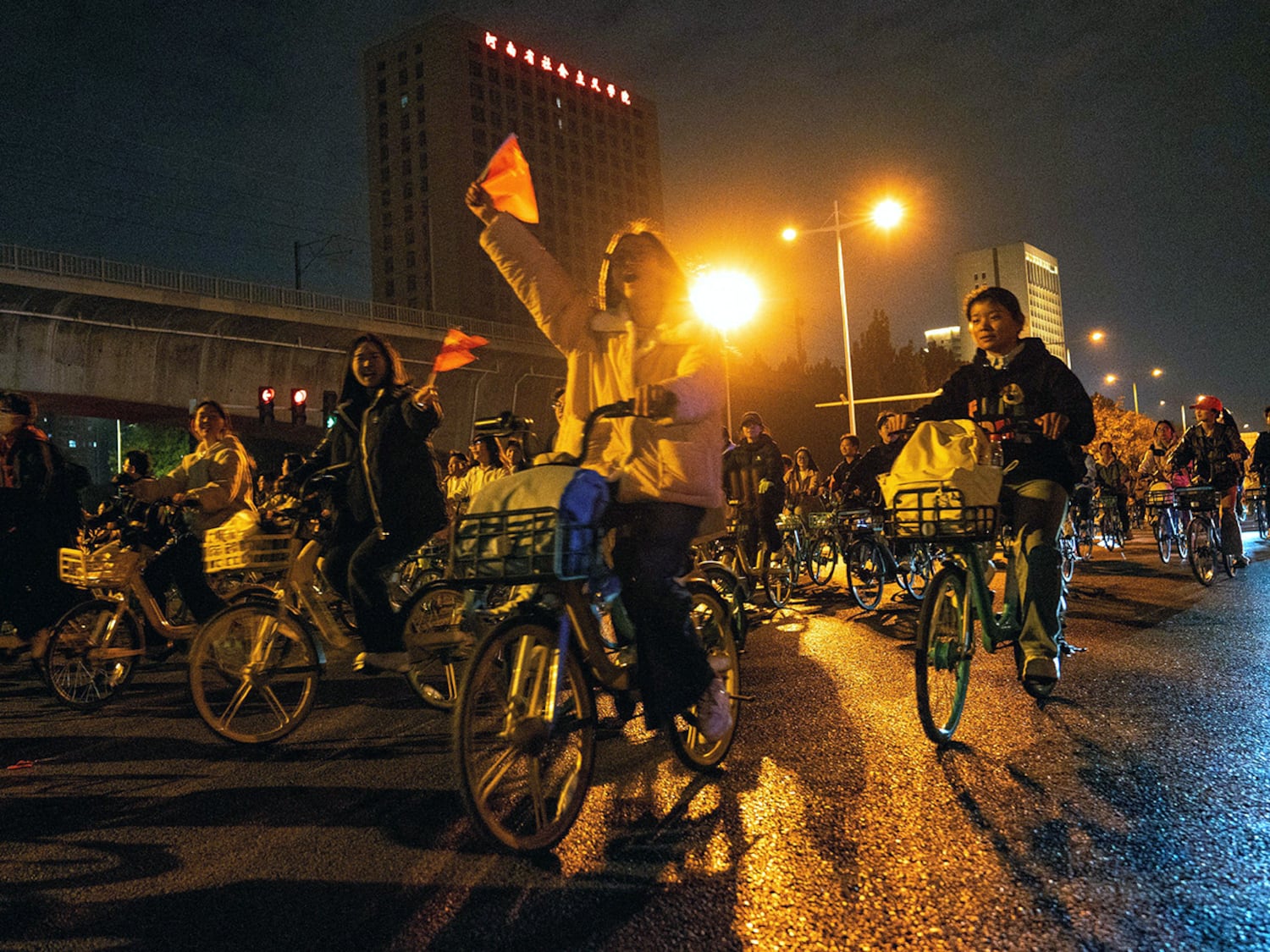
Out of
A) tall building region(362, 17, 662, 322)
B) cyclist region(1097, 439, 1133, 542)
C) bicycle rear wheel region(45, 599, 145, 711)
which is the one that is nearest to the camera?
bicycle rear wheel region(45, 599, 145, 711)

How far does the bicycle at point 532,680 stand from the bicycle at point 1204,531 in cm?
937

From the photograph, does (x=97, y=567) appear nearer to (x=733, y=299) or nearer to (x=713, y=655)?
(x=713, y=655)

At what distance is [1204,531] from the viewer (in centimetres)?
1058

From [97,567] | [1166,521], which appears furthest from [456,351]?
[1166,521]

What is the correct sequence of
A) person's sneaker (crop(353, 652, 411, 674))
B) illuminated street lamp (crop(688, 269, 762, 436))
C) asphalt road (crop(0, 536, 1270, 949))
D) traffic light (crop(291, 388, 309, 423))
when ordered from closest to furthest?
asphalt road (crop(0, 536, 1270, 949))
person's sneaker (crop(353, 652, 411, 674))
traffic light (crop(291, 388, 309, 423))
illuminated street lamp (crop(688, 269, 762, 436))

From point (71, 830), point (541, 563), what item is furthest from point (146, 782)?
point (541, 563)

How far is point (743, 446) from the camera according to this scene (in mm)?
10961

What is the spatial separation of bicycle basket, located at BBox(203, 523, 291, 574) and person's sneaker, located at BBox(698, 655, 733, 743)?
8.14ft

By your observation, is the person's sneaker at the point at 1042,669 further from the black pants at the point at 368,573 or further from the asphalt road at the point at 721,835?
the black pants at the point at 368,573

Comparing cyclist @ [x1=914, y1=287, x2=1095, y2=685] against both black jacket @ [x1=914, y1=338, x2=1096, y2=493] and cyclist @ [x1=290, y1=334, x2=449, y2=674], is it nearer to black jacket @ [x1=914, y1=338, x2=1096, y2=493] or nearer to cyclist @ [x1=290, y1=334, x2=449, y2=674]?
black jacket @ [x1=914, y1=338, x2=1096, y2=493]

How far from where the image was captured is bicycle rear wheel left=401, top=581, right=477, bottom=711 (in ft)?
16.1

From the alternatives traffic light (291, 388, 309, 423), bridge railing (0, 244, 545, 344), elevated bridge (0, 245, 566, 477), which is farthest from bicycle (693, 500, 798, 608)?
bridge railing (0, 244, 545, 344)

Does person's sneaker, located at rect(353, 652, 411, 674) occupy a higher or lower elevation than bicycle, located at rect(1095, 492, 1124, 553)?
lower

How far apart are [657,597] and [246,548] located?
2546 millimetres
